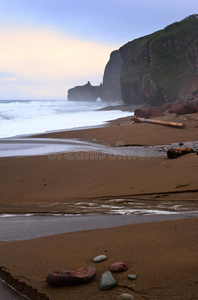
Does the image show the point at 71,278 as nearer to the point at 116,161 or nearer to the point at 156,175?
the point at 156,175

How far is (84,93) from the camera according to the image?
15075 centimetres

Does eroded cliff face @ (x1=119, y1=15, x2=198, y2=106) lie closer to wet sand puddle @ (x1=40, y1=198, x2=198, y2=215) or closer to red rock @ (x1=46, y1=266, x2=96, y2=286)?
wet sand puddle @ (x1=40, y1=198, x2=198, y2=215)

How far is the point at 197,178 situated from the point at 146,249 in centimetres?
277

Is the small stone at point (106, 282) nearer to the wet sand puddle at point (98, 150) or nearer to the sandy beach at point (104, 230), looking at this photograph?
the sandy beach at point (104, 230)

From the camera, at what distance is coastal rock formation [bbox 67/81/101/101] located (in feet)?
469

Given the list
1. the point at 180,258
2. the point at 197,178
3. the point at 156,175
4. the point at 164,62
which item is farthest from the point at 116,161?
the point at 164,62

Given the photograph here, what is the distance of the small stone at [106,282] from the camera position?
1847mm

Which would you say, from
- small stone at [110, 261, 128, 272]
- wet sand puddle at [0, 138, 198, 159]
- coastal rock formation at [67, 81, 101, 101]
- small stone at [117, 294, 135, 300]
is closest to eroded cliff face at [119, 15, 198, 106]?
wet sand puddle at [0, 138, 198, 159]

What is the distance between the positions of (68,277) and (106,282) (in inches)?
8.9

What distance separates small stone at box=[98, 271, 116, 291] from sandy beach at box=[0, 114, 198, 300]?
0.03 m

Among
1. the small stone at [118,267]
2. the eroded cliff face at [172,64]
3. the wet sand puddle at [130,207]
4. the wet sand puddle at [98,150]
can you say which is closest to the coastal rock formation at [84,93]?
the eroded cliff face at [172,64]

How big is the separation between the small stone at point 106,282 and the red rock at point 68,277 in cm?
8

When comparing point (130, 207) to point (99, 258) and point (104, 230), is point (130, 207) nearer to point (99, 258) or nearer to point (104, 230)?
point (104, 230)

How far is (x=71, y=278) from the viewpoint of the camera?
192cm
